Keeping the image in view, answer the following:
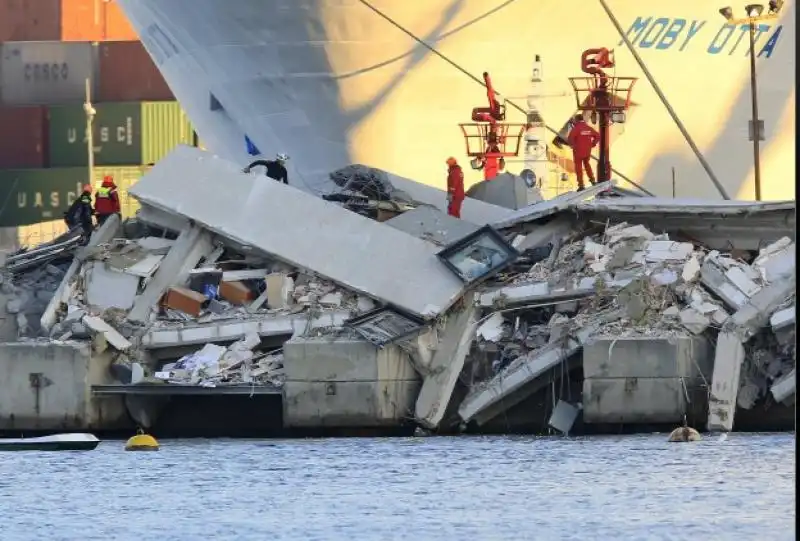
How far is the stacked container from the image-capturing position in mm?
65625

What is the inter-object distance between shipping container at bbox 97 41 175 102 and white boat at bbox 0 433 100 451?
150 feet

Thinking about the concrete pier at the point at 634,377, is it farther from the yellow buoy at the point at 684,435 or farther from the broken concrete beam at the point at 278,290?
the broken concrete beam at the point at 278,290

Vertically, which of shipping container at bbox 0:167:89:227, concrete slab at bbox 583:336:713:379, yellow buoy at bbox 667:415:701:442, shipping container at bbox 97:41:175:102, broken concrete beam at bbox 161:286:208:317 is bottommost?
yellow buoy at bbox 667:415:701:442

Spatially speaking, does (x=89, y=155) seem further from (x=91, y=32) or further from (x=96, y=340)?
(x=96, y=340)

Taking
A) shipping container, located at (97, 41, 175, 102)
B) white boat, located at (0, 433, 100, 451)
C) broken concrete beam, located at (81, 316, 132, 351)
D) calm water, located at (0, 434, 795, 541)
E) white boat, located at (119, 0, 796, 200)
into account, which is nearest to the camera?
calm water, located at (0, 434, 795, 541)

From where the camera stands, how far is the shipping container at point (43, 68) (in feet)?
223

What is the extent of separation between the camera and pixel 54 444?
76.3 feet

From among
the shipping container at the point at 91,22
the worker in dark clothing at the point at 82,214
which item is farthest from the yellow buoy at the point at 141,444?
the shipping container at the point at 91,22

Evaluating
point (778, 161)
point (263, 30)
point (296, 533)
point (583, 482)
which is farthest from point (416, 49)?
point (296, 533)

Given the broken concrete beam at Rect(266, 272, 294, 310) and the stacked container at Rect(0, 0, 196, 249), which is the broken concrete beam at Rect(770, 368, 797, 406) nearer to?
the broken concrete beam at Rect(266, 272, 294, 310)

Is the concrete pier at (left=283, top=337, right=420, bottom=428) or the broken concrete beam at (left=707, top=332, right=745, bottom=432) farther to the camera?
the concrete pier at (left=283, top=337, right=420, bottom=428)

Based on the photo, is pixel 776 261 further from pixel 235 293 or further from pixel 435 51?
pixel 435 51

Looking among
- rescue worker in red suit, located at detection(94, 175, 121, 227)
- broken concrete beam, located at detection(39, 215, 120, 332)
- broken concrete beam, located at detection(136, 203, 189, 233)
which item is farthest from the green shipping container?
broken concrete beam, located at detection(136, 203, 189, 233)

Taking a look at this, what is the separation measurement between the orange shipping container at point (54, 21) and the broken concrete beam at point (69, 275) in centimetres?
4431
